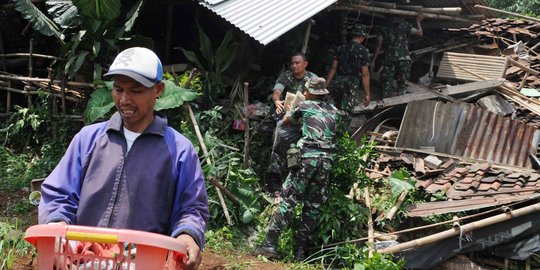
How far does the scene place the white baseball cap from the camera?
2180mm

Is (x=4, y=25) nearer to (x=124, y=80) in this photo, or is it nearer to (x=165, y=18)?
(x=165, y=18)

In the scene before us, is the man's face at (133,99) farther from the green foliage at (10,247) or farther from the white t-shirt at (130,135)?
the green foliage at (10,247)

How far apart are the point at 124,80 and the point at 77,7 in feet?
22.0

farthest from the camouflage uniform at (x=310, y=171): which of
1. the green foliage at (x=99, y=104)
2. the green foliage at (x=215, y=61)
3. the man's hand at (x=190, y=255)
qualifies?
the man's hand at (x=190, y=255)

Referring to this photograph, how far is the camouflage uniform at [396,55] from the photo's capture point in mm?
10039

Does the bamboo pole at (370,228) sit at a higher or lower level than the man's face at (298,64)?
lower

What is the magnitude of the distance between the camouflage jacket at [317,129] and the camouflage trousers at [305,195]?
11 centimetres

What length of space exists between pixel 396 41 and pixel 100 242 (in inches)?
350

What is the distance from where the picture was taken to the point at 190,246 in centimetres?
217

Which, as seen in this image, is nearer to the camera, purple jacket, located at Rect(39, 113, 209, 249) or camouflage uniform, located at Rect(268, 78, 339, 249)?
purple jacket, located at Rect(39, 113, 209, 249)

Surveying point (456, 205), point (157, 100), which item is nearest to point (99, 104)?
point (157, 100)

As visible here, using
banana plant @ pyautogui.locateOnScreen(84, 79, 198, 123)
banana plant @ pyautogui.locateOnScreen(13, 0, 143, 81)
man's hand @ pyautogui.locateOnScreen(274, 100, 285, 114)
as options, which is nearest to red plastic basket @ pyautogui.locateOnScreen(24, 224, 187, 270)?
banana plant @ pyautogui.locateOnScreen(84, 79, 198, 123)

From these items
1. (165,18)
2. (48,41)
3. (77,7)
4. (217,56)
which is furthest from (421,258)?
(48,41)

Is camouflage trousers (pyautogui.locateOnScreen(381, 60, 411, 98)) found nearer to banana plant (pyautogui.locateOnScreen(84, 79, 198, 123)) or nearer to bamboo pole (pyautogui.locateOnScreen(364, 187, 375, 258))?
bamboo pole (pyautogui.locateOnScreen(364, 187, 375, 258))
